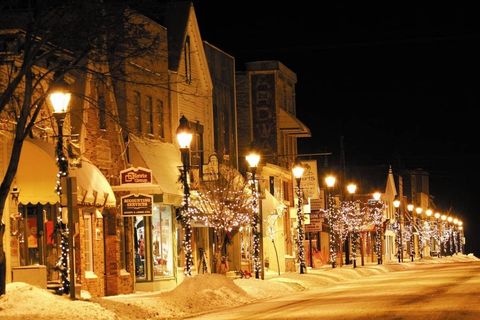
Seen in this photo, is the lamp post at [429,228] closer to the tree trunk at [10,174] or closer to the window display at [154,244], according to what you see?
the window display at [154,244]

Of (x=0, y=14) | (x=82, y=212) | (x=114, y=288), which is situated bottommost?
(x=114, y=288)

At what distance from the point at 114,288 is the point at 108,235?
1.68m

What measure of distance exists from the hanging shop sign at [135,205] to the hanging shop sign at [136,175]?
98 cm

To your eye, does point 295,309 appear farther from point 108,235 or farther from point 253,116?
point 253,116

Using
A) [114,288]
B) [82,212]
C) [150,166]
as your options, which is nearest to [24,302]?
[82,212]

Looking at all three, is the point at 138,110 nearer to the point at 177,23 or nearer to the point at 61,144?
the point at 177,23

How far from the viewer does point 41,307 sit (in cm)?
2364

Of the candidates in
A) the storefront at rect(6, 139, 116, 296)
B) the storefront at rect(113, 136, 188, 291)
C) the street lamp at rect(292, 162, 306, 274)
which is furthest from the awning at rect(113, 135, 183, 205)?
the street lamp at rect(292, 162, 306, 274)

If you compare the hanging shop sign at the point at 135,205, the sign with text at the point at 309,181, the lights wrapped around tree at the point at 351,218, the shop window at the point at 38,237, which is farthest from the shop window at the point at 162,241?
the lights wrapped around tree at the point at 351,218

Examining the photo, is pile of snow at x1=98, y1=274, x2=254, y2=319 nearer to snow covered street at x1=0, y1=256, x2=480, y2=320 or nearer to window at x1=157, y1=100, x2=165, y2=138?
snow covered street at x1=0, y1=256, x2=480, y2=320

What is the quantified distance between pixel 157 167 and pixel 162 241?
316 cm

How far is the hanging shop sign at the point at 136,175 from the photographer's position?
120 ft

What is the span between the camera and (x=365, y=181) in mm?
112000

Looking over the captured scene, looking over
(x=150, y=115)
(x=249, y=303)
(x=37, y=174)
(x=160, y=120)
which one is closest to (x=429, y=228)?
(x=160, y=120)
